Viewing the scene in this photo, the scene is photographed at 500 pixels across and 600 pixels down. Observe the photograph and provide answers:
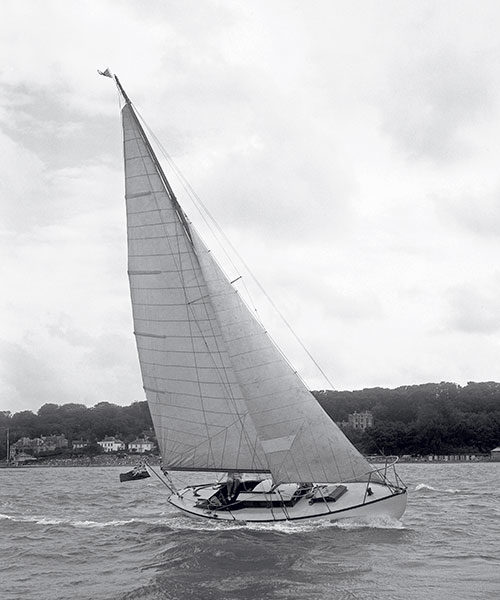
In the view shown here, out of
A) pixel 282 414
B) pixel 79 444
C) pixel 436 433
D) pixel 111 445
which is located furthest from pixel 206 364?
pixel 79 444

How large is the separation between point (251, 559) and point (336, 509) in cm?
489

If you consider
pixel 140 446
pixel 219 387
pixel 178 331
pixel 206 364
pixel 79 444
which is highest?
pixel 79 444

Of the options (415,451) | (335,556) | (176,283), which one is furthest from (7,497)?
(415,451)

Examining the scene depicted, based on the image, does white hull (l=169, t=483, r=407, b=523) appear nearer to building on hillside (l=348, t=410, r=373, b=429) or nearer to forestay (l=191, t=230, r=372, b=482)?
forestay (l=191, t=230, r=372, b=482)

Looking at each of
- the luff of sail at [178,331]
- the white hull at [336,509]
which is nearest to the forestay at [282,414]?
the luff of sail at [178,331]

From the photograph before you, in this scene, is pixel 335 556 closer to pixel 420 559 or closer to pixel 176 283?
pixel 420 559

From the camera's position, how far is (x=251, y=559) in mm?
23281

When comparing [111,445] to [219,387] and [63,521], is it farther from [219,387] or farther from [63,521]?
[219,387]

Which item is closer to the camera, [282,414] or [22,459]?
[282,414]

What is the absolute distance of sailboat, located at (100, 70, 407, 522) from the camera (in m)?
27.6

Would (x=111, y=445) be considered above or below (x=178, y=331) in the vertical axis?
above

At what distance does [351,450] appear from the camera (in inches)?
1098

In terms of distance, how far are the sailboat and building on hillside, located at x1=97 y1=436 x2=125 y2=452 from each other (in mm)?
163934

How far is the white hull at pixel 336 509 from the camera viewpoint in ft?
89.1
